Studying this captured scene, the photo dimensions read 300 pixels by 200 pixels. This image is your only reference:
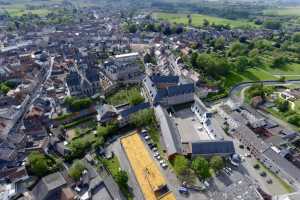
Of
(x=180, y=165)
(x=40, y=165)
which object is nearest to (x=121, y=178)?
(x=180, y=165)

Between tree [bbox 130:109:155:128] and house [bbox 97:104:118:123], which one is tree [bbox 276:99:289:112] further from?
house [bbox 97:104:118:123]

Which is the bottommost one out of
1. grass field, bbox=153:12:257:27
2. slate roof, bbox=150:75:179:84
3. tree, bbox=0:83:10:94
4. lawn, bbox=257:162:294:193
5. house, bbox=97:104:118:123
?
lawn, bbox=257:162:294:193

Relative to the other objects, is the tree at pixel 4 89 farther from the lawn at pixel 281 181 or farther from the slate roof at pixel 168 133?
the lawn at pixel 281 181

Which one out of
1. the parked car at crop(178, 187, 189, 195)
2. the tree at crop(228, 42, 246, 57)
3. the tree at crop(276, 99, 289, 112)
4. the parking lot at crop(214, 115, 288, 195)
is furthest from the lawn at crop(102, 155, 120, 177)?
the tree at crop(228, 42, 246, 57)

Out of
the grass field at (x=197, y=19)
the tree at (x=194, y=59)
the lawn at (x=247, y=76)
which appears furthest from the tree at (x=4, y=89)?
the grass field at (x=197, y=19)

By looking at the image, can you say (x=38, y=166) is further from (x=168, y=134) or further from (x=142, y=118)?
(x=168, y=134)

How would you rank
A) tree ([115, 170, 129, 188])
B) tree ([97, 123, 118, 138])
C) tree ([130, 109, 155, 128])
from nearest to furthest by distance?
tree ([115, 170, 129, 188]), tree ([97, 123, 118, 138]), tree ([130, 109, 155, 128])

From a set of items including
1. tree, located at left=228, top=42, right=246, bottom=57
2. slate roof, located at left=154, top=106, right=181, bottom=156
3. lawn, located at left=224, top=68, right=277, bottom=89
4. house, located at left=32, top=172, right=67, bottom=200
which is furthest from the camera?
tree, located at left=228, top=42, right=246, bottom=57
